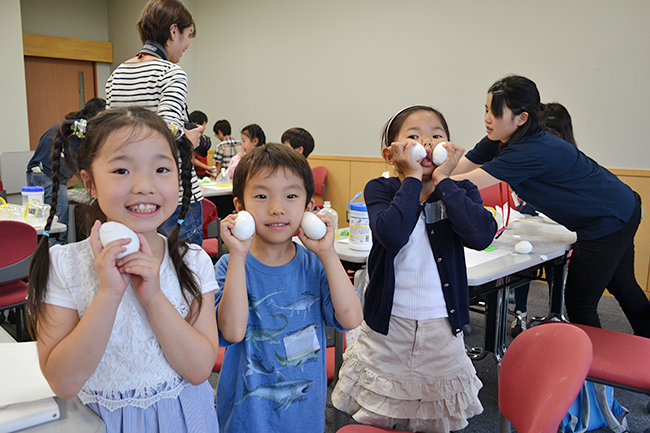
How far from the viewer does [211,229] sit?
3811 millimetres

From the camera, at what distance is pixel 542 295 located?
412 cm

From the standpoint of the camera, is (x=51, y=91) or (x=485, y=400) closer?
(x=485, y=400)

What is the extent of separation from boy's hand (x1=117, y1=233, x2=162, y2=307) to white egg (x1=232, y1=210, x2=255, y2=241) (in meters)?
0.23

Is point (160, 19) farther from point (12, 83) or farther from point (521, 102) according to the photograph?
point (12, 83)

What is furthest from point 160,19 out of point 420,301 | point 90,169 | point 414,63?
point 414,63

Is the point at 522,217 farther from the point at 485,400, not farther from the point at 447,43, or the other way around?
the point at 447,43

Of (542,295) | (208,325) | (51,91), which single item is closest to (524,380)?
(208,325)

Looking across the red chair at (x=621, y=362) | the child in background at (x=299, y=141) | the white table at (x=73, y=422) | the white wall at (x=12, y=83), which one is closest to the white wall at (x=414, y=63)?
the child in background at (x=299, y=141)

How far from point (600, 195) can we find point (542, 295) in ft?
6.91

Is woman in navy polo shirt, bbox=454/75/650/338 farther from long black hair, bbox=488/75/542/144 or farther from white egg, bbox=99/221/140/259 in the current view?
white egg, bbox=99/221/140/259

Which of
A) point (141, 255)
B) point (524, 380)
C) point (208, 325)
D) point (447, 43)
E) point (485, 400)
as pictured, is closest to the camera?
point (141, 255)

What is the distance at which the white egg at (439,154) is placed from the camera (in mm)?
1456

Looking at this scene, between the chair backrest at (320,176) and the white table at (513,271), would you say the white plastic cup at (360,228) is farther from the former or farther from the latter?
the chair backrest at (320,176)

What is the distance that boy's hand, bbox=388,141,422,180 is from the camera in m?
1.45
